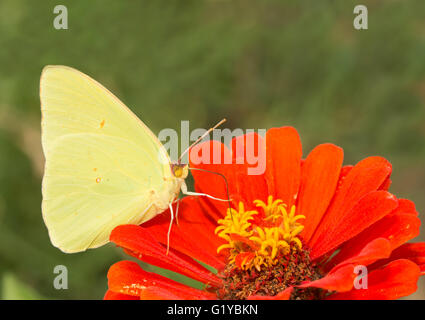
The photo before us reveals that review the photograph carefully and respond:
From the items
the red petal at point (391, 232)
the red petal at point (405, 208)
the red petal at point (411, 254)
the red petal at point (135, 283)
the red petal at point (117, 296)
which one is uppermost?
the red petal at point (405, 208)

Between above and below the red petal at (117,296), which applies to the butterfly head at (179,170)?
above

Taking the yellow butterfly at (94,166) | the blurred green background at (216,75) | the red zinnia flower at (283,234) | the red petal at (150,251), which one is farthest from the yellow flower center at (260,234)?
the blurred green background at (216,75)

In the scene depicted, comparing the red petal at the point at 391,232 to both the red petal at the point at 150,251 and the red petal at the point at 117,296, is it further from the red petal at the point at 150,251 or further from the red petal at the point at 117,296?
the red petal at the point at 117,296

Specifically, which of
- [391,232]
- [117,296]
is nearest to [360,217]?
[391,232]

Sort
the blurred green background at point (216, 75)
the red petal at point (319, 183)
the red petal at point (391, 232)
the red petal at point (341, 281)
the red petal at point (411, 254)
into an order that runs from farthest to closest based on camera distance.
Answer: the blurred green background at point (216, 75)
the red petal at point (319, 183)
the red petal at point (411, 254)
the red petal at point (391, 232)
the red petal at point (341, 281)

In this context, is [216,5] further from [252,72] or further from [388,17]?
[388,17]

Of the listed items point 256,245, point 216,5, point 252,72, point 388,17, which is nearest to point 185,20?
point 216,5

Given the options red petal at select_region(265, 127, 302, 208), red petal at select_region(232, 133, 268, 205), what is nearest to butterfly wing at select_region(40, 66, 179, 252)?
red petal at select_region(232, 133, 268, 205)
